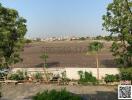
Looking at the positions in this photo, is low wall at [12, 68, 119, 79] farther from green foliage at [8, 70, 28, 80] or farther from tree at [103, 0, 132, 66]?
tree at [103, 0, 132, 66]

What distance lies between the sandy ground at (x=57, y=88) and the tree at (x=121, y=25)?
9.09 m

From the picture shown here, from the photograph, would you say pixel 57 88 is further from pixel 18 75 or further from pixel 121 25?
pixel 121 25

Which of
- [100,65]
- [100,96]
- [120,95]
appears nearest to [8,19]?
[120,95]

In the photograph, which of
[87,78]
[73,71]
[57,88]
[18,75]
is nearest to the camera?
[57,88]

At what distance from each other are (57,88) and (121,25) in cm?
2024

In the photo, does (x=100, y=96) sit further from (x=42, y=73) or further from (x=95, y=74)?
(x=42, y=73)

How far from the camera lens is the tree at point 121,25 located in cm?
2614

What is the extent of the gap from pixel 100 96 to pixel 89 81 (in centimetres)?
941

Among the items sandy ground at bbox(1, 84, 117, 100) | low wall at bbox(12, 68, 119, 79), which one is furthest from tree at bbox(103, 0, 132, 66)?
low wall at bbox(12, 68, 119, 79)

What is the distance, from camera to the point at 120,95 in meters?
11.5

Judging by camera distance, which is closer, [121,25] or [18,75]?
[121,25]

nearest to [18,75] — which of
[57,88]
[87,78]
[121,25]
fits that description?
[57,88]

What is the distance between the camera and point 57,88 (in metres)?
46.8

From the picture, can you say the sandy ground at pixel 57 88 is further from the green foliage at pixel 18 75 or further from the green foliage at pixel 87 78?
the green foliage at pixel 18 75
